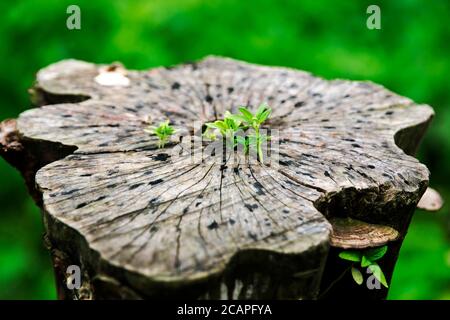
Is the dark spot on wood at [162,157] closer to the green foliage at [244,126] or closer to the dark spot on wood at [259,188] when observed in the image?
the green foliage at [244,126]

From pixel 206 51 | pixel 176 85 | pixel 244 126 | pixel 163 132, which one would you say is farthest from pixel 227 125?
pixel 206 51

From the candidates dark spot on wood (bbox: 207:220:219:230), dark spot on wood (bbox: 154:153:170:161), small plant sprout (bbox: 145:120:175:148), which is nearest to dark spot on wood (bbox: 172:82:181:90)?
small plant sprout (bbox: 145:120:175:148)

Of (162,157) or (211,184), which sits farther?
(162,157)

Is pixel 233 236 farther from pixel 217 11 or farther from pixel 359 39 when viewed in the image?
pixel 359 39

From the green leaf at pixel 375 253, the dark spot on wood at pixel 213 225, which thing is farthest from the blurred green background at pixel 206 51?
the dark spot on wood at pixel 213 225

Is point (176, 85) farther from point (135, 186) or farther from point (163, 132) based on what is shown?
point (135, 186)

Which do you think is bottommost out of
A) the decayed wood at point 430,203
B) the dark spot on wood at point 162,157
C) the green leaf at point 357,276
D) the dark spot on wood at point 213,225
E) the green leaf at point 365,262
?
the green leaf at point 357,276

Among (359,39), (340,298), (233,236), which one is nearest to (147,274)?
(233,236)
